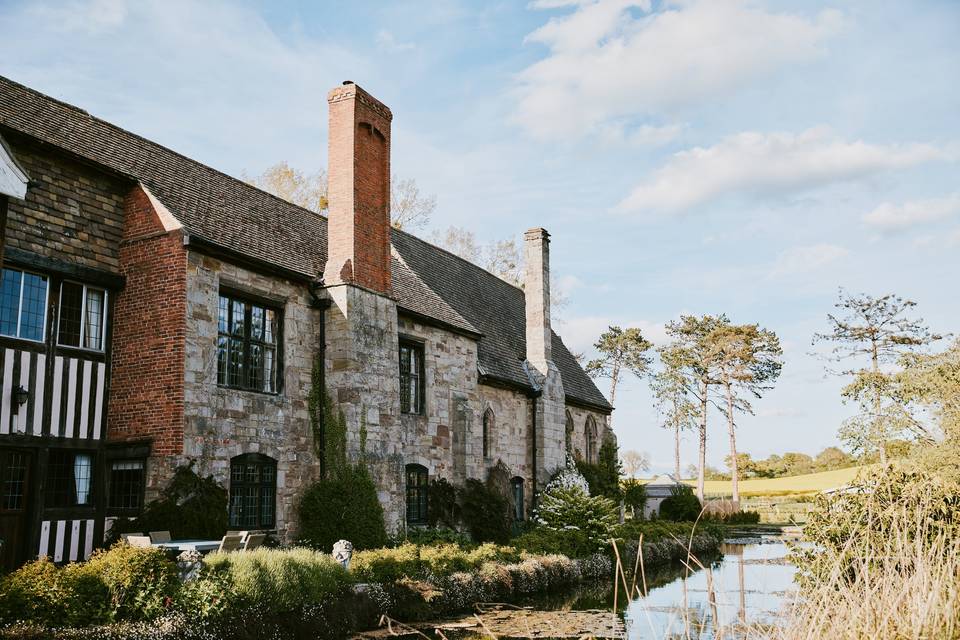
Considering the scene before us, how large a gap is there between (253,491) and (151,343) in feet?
11.2

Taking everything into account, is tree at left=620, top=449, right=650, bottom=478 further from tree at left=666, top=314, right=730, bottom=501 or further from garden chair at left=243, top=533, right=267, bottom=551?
garden chair at left=243, top=533, right=267, bottom=551

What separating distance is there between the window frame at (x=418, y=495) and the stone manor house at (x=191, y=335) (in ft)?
0.17

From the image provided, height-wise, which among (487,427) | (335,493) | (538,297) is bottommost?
(335,493)

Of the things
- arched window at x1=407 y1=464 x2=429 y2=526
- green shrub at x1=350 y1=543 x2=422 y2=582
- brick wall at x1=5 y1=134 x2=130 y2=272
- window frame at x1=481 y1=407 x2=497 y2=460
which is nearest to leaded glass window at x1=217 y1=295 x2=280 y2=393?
brick wall at x1=5 y1=134 x2=130 y2=272

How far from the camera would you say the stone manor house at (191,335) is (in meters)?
13.3

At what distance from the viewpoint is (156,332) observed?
14.5 metres

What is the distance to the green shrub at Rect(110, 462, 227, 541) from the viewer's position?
44.7ft

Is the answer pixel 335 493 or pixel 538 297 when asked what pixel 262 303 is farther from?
pixel 538 297

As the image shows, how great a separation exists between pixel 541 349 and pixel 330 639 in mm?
16311

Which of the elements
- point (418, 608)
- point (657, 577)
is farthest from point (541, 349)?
point (418, 608)

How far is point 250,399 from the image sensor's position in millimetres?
15859

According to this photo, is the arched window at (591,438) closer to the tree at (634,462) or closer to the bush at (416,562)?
the bush at (416,562)

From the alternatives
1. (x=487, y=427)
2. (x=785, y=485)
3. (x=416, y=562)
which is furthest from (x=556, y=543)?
(x=785, y=485)

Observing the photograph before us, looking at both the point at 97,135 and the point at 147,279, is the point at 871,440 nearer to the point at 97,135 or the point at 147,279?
the point at 147,279
